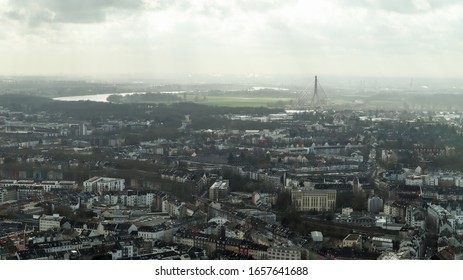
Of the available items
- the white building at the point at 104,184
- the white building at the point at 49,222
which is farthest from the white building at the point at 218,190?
the white building at the point at 49,222

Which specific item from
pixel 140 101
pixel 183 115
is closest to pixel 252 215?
pixel 183 115

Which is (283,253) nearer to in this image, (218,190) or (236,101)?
(218,190)

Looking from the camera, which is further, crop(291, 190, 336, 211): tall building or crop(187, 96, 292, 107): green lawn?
crop(187, 96, 292, 107): green lawn

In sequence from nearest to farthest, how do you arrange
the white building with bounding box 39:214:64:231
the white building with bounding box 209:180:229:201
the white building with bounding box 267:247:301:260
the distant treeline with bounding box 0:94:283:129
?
the white building with bounding box 267:247:301:260 < the white building with bounding box 39:214:64:231 < the white building with bounding box 209:180:229:201 < the distant treeline with bounding box 0:94:283:129

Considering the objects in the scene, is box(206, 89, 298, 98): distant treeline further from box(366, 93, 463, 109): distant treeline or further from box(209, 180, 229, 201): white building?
box(209, 180, 229, 201): white building

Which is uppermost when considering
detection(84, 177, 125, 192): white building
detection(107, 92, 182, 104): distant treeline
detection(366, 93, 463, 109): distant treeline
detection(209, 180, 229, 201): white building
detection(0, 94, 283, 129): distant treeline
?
detection(366, 93, 463, 109): distant treeline

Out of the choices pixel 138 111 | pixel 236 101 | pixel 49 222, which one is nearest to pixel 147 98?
pixel 138 111

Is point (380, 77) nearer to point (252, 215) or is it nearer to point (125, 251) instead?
point (252, 215)

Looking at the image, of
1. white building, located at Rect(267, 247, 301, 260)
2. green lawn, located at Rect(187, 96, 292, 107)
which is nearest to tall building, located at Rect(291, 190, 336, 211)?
white building, located at Rect(267, 247, 301, 260)
